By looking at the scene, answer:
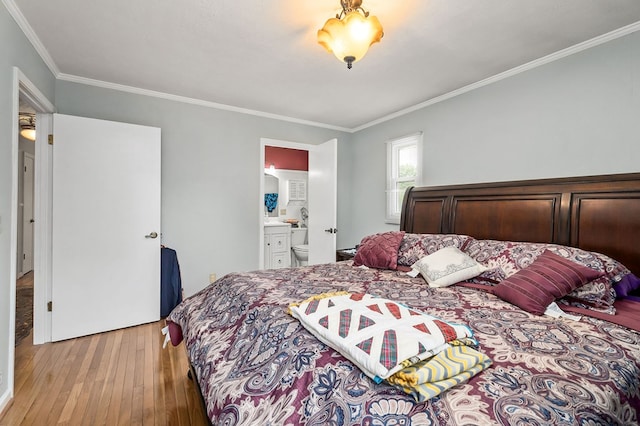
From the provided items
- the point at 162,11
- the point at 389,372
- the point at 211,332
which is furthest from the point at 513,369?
the point at 162,11

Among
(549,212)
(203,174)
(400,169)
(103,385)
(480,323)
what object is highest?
(400,169)

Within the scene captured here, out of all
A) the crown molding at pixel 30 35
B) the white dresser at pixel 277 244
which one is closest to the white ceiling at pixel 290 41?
the crown molding at pixel 30 35

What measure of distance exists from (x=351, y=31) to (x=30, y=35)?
2.27 metres

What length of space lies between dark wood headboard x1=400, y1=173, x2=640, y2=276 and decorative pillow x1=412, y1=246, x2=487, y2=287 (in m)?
0.63

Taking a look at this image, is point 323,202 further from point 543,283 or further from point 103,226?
point 543,283

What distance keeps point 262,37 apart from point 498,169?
233cm

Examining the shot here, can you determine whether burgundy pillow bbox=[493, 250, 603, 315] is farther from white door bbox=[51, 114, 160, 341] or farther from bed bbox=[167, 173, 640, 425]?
white door bbox=[51, 114, 160, 341]

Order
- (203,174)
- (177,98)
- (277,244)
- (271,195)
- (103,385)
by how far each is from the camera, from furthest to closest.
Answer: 1. (271,195)
2. (277,244)
3. (203,174)
4. (177,98)
5. (103,385)

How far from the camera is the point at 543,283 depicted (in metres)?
1.59

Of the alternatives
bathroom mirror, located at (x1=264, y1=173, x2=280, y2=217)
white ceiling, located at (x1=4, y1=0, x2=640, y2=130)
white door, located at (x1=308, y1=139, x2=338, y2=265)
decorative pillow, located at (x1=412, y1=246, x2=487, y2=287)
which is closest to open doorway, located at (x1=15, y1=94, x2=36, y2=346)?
white ceiling, located at (x1=4, y1=0, x2=640, y2=130)

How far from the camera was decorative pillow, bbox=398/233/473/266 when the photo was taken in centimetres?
237

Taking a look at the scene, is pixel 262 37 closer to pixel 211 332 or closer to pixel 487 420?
pixel 211 332

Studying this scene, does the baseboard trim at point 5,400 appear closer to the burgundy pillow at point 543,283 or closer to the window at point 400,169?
the burgundy pillow at point 543,283

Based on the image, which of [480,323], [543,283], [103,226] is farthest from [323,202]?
[480,323]
